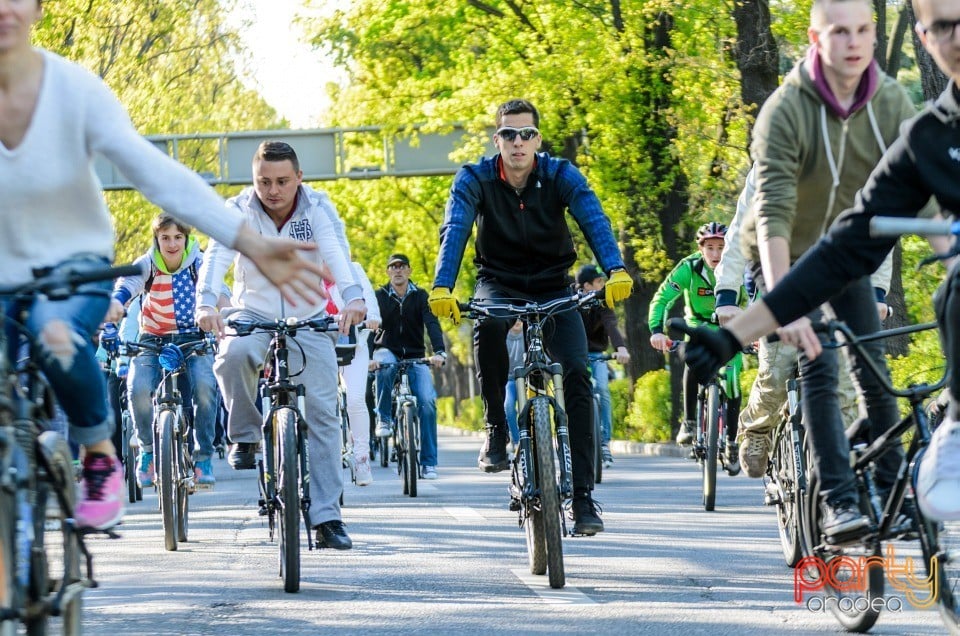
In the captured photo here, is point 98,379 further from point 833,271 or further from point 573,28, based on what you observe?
point 573,28

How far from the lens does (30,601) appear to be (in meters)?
4.81

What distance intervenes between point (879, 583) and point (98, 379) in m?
2.68

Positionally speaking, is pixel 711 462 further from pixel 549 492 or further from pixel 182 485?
pixel 549 492

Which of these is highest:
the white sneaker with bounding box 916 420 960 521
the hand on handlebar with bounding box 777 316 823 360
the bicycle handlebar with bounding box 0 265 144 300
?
the bicycle handlebar with bounding box 0 265 144 300

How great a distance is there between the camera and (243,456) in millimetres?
9258

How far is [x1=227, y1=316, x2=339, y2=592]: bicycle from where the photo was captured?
27.0ft

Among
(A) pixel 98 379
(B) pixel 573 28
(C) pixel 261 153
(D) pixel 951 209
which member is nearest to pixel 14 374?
(A) pixel 98 379

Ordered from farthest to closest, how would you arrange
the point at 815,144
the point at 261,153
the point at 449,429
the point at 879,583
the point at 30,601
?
the point at 449,429
the point at 261,153
the point at 815,144
the point at 879,583
the point at 30,601

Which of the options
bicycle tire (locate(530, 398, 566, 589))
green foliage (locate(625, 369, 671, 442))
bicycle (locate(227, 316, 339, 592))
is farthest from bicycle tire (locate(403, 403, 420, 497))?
green foliage (locate(625, 369, 671, 442))

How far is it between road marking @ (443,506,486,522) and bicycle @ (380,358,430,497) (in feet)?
5.21

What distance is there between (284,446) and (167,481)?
7.10 ft

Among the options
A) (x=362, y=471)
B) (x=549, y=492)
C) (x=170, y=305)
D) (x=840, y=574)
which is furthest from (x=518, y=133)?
(x=362, y=471)

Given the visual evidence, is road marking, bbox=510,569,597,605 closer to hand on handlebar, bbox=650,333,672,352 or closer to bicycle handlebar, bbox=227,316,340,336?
bicycle handlebar, bbox=227,316,340,336

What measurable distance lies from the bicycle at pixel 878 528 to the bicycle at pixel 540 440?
1404mm
